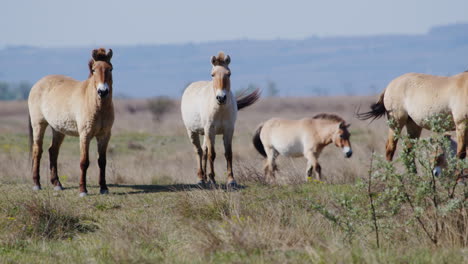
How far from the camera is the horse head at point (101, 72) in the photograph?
9977mm

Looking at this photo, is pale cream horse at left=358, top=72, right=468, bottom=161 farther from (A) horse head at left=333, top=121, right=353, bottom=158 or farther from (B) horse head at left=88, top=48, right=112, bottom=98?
(B) horse head at left=88, top=48, right=112, bottom=98

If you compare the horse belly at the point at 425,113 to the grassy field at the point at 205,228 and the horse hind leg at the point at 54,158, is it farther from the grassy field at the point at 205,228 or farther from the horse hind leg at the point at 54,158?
the horse hind leg at the point at 54,158

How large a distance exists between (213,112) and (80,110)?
2093 millimetres

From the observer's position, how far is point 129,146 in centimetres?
2447

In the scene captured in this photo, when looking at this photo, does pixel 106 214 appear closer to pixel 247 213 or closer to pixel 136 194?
pixel 136 194

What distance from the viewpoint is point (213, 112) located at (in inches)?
447

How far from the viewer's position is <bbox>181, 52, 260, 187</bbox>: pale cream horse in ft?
36.1

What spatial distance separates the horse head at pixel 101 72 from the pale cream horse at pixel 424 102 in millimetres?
4228

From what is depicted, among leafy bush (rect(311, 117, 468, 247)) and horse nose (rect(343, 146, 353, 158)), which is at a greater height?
leafy bush (rect(311, 117, 468, 247))

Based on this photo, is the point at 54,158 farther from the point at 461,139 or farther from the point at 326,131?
the point at 461,139

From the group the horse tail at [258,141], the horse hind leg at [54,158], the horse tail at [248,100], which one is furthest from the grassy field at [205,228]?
the horse tail at [258,141]

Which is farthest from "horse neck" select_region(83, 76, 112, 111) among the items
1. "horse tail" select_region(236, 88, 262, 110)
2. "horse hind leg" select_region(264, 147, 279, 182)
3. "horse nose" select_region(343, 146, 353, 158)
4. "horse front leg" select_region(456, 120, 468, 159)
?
"horse hind leg" select_region(264, 147, 279, 182)

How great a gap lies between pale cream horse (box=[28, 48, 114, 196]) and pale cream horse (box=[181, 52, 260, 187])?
1.61m

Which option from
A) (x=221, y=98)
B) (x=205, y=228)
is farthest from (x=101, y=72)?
(x=205, y=228)
